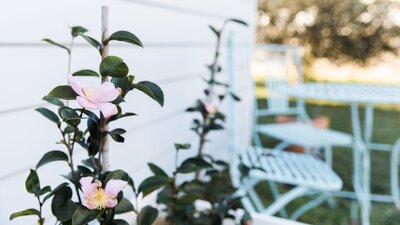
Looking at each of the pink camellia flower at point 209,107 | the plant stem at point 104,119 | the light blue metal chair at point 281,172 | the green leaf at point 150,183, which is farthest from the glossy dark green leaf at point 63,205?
the light blue metal chair at point 281,172

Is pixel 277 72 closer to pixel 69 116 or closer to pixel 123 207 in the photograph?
pixel 123 207

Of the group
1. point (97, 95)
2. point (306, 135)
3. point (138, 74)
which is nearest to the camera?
point (97, 95)

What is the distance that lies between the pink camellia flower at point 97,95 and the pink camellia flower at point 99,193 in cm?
15

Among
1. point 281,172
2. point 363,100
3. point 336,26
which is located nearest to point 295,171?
point 281,172

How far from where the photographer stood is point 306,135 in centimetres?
268

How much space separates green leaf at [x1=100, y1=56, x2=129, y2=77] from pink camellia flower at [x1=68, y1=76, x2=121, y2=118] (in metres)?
0.04

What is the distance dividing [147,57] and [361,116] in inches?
180

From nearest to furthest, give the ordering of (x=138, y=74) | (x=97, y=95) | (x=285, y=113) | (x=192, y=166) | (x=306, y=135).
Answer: (x=97, y=95)
(x=192, y=166)
(x=138, y=74)
(x=306, y=135)
(x=285, y=113)

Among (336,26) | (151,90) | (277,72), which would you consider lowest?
(151,90)

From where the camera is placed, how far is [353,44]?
6.17 metres

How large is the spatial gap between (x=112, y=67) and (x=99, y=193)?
24 cm

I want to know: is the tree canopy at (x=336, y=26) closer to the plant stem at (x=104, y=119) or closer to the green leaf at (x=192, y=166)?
the green leaf at (x=192, y=166)

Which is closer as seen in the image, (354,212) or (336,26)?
(354,212)

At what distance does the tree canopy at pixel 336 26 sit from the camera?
5.89m
